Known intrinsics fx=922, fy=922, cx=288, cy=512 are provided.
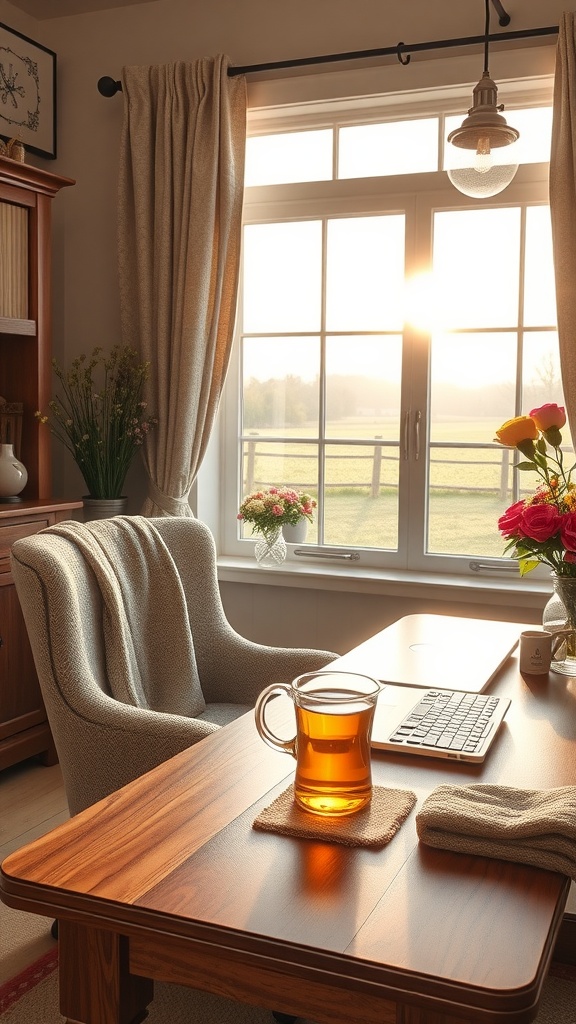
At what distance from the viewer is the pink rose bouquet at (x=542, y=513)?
1.68 meters

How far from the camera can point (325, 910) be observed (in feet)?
2.92

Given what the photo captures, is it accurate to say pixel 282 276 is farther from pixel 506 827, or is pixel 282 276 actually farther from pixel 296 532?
pixel 506 827

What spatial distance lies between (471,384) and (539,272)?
0.46 meters

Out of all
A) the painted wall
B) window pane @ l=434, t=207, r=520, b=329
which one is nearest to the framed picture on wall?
the painted wall

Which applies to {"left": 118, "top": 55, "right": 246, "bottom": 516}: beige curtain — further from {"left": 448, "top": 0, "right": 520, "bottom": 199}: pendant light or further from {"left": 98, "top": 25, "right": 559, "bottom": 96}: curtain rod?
{"left": 448, "top": 0, "right": 520, "bottom": 199}: pendant light

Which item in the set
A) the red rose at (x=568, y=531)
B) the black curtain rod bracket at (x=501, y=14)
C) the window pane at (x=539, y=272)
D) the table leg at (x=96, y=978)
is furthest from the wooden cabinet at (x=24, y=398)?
the table leg at (x=96, y=978)

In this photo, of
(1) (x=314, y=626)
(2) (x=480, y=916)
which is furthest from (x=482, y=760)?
(1) (x=314, y=626)

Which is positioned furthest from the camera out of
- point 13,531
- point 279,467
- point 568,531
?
point 279,467

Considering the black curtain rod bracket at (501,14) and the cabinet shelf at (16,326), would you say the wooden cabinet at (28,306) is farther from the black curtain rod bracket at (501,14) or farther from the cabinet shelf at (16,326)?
the black curtain rod bracket at (501,14)

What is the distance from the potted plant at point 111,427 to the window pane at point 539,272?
143 centimetres

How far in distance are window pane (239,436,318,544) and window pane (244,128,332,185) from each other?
103 cm

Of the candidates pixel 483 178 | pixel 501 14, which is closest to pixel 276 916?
pixel 483 178

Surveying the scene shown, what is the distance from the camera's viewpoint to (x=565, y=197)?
296 centimetres

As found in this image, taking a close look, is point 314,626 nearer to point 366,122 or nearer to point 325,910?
point 366,122
